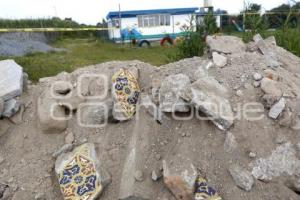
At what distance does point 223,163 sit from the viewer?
9.45 ft

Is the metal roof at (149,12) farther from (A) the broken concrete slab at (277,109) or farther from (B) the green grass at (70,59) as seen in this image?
(A) the broken concrete slab at (277,109)

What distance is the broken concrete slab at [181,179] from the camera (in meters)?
2.67

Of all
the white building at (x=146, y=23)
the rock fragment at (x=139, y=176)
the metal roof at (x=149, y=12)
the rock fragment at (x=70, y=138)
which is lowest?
the rock fragment at (x=139, y=176)

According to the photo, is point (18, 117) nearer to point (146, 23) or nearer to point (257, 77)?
point (257, 77)

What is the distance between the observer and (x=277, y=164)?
111 inches

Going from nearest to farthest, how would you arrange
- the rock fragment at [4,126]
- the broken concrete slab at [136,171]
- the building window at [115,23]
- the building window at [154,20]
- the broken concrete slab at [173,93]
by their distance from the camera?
the broken concrete slab at [136,171] < the broken concrete slab at [173,93] < the rock fragment at [4,126] < the building window at [115,23] < the building window at [154,20]

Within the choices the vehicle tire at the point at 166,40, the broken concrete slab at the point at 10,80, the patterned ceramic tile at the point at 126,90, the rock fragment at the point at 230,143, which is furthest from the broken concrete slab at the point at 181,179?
the vehicle tire at the point at 166,40

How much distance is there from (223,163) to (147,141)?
2.31 ft

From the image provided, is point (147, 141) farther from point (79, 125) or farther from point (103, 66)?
point (103, 66)

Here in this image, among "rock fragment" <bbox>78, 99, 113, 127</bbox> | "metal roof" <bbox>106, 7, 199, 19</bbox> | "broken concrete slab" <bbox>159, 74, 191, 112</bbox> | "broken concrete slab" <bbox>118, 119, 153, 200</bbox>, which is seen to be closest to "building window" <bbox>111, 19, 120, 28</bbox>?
"metal roof" <bbox>106, 7, 199, 19</bbox>

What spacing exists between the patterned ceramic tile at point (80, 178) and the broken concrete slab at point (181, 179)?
579 mm

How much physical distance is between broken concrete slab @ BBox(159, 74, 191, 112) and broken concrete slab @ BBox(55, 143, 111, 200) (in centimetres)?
79

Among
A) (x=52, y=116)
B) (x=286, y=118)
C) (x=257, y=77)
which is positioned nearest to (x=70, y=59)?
(x=52, y=116)

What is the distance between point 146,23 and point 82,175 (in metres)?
16.6
